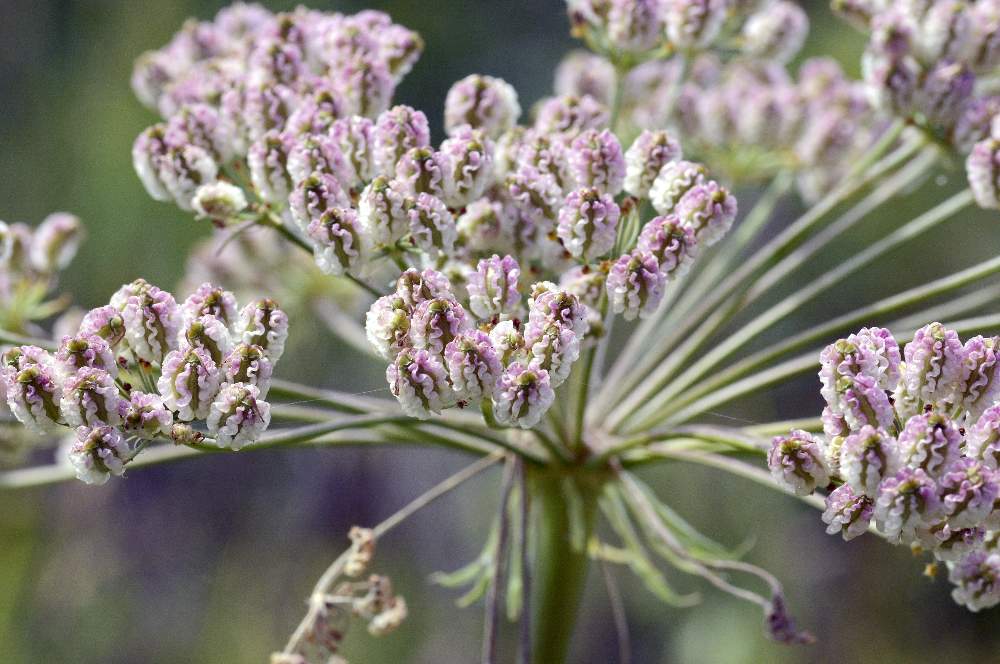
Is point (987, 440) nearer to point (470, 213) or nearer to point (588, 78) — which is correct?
point (470, 213)

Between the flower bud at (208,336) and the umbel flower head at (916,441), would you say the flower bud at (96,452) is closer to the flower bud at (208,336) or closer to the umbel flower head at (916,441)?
the flower bud at (208,336)

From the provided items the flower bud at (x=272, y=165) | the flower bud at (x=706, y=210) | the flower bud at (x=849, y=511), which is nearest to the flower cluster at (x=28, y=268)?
the flower bud at (x=272, y=165)

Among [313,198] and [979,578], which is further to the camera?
[313,198]

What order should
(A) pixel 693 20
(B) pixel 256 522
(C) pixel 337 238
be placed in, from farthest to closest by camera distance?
(B) pixel 256 522 < (A) pixel 693 20 < (C) pixel 337 238

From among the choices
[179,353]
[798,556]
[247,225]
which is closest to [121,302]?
[179,353]

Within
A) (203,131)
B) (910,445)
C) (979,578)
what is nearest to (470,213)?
(203,131)

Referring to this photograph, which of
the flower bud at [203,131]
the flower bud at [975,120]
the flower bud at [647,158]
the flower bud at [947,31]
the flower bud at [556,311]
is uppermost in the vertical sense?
the flower bud at [947,31]
